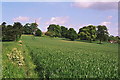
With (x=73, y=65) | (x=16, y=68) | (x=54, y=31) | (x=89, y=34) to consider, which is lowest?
(x=16, y=68)

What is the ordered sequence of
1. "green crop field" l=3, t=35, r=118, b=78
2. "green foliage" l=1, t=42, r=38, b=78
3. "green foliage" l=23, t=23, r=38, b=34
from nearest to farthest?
"green crop field" l=3, t=35, r=118, b=78
"green foliage" l=1, t=42, r=38, b=78
"green foliage" l=23, t=23, r=38, b=34

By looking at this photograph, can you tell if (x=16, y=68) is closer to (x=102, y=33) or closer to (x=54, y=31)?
(x=102, y=33)

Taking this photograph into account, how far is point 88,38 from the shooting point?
95.6 metres

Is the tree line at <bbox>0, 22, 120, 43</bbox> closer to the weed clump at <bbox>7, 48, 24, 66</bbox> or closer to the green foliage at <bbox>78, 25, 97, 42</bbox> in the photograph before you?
the green foliage at <bbox>78, 25, 97, 42</bbox>

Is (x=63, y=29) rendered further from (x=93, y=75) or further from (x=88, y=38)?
(x=93, y=75)

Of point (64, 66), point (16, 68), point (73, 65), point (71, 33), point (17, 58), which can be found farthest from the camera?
point (71, 33)

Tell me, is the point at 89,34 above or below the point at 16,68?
above

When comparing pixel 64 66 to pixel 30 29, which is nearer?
pixel 64 66

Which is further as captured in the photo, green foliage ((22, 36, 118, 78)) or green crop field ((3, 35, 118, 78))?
green crop field ((3, 35, 118, 78))

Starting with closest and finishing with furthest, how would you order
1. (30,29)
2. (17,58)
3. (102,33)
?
(17,58)
(102,33)
(30,29)

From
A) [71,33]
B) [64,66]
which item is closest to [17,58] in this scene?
[64,66]

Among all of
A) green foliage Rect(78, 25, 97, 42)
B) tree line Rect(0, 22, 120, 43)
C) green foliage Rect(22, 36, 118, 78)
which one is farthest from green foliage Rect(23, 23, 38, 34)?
green foliage Rect(22, 36, 118, 78)

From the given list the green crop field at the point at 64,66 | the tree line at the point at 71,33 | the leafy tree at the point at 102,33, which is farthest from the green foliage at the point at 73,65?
the leafy tree at the point at 102,33

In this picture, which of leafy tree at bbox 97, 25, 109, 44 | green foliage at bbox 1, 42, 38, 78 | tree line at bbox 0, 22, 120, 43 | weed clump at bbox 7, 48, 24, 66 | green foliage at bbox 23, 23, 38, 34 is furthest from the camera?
green foliage at bbox 23, 23, 38, 34
